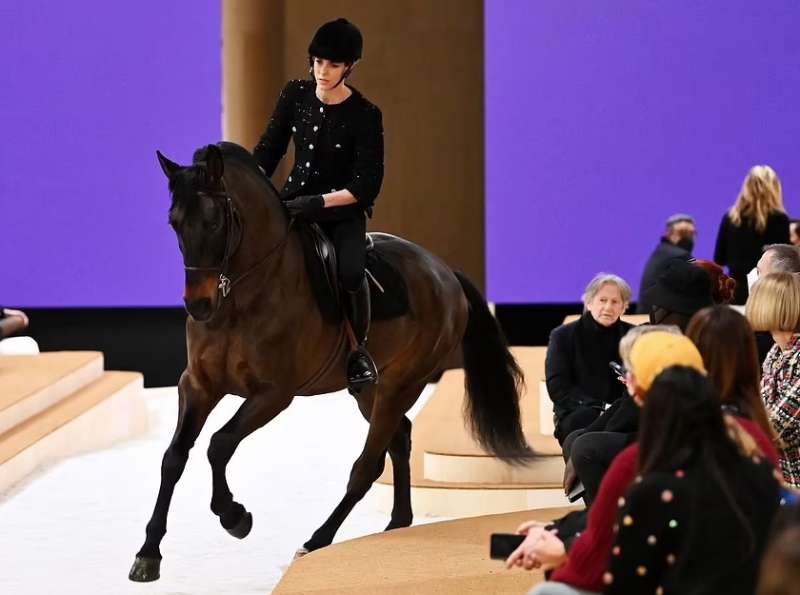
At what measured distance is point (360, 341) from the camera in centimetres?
584

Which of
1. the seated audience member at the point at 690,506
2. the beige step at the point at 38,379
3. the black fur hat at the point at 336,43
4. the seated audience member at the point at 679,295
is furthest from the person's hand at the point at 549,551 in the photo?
the beige step at the point at 38,379

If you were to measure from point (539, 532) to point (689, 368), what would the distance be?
1.93 ft

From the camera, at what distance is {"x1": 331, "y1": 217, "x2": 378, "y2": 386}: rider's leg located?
223 inches

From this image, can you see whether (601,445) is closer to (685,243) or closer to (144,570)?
(144,570)

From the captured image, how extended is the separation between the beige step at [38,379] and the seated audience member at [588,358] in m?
3.73

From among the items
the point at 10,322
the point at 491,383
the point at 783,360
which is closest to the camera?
the point at 783,360

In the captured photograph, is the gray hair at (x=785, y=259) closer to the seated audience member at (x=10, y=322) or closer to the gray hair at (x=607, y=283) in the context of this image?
the gray hair at (x=607, y=283)

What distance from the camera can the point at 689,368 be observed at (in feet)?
9.36

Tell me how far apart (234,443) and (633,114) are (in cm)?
879

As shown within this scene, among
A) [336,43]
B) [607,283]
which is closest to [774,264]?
[607,283]

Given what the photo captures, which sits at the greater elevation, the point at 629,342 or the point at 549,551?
the point at 629,342

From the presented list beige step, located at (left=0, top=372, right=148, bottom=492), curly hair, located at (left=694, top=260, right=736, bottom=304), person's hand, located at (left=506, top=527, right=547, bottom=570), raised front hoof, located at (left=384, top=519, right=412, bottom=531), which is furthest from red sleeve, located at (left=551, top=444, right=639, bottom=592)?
beige step, located at (left=0, top=372, right=148, bottom=492)

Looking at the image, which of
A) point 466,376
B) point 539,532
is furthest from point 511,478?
point 539,532

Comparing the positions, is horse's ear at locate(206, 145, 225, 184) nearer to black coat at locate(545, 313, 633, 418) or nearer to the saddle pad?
the saddle pad
